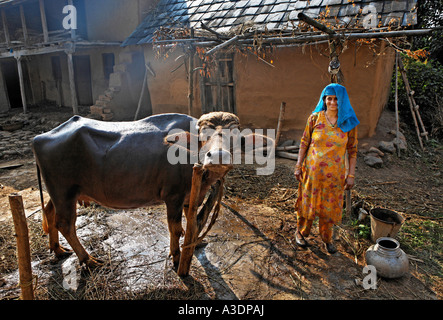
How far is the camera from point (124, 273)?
10.9 ft

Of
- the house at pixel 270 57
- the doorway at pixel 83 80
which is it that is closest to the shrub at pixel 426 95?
the house at pixel 270 57

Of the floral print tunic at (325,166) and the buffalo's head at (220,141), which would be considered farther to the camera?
the floral print tunic at (325,166)

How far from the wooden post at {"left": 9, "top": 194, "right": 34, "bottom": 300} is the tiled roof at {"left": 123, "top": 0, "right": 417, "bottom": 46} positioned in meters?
5.15

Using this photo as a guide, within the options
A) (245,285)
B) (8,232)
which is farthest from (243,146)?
(8,232)

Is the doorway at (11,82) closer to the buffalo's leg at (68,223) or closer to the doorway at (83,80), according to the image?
the doorway at (83,80)

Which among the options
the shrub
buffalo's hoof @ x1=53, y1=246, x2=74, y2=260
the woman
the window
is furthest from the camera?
the window

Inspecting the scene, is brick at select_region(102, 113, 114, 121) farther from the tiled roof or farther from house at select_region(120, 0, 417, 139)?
the tiled roof

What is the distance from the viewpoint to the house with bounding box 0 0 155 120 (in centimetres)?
1185

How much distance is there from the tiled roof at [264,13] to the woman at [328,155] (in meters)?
2.31

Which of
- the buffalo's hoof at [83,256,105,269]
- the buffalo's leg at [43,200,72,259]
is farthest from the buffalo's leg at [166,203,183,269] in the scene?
the buffalo's leg at [43,200,72,259]

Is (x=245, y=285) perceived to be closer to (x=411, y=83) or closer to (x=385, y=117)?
(x=385, y=117)

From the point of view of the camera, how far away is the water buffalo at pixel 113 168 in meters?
3.06

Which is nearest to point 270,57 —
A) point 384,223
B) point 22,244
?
point 384,223
